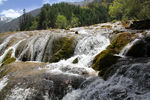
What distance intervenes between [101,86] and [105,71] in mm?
1679

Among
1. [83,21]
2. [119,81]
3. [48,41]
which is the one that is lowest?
[119,81]

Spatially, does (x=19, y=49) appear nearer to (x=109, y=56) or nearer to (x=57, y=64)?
(x=57, y=64)

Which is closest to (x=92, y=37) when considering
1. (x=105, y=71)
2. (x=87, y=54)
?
(x=87, y=54)

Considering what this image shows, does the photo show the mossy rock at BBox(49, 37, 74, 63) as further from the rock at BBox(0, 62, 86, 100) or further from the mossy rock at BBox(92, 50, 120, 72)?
the rock at BBox(0, 62, 86, 100)

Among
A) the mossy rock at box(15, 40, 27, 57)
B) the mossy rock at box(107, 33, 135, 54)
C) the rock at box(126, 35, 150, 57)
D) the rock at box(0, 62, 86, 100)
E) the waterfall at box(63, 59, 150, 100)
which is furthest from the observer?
the mossy rock at box(15, 40, 27, 57)

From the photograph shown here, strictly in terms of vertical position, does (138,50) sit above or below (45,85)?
above

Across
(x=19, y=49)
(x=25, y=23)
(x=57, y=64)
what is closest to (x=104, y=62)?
(x=57, y=64)

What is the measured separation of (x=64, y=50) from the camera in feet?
48.5

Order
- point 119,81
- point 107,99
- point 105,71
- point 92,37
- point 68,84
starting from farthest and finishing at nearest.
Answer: point 92,37 → point 105,71 → point 68,84 → point 119,81 → point 107,99

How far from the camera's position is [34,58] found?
16.5 metres

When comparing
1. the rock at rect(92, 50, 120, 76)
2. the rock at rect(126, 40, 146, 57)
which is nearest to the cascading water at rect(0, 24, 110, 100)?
the rock at rect(92, 50, 120, 76)

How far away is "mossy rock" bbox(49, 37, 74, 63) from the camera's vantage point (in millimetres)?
14125

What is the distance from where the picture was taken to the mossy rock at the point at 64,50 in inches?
556

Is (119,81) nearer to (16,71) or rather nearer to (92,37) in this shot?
(16,71)
